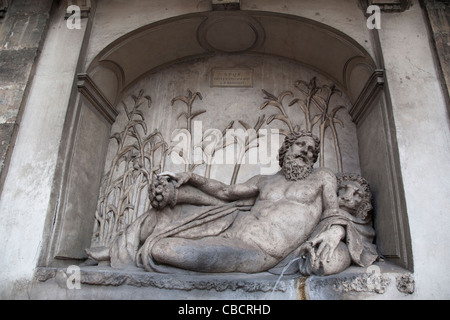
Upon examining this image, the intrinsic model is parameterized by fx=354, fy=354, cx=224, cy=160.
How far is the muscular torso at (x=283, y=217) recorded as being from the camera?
289 centimetres

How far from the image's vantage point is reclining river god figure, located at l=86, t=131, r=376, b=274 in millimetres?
2682

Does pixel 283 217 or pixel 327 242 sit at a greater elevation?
pixel 283 217

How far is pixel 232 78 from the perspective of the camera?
15.0ft

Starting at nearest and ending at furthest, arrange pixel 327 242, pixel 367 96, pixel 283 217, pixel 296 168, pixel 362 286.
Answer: pixel 362 286, pixel 327 242, pixel 283 217, pixel 296 168, pixel 367 96

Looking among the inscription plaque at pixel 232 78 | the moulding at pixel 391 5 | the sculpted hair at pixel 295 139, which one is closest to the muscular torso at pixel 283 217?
the sculpted hair at pixel 295 139

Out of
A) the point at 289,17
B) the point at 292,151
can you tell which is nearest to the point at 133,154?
the point at 292,151

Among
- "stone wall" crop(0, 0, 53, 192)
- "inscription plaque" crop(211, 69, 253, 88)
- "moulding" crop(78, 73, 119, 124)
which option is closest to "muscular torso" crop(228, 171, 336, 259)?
"inscription plaque" crop(211, 69, 253, 88)

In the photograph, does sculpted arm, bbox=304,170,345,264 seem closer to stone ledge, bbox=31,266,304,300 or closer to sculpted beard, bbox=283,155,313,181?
stone ledge, bbox=31,266,304,300

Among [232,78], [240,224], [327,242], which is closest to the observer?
[327,242]

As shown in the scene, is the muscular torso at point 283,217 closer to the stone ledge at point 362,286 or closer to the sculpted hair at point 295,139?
the sculpted hair at point 295,139

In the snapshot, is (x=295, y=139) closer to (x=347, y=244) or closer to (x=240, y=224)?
(x=240, y=224)

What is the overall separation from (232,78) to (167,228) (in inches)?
92.6

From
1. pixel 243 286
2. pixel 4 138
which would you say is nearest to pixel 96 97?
pixel 4 138

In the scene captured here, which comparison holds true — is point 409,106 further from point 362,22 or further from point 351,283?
point 351,283
